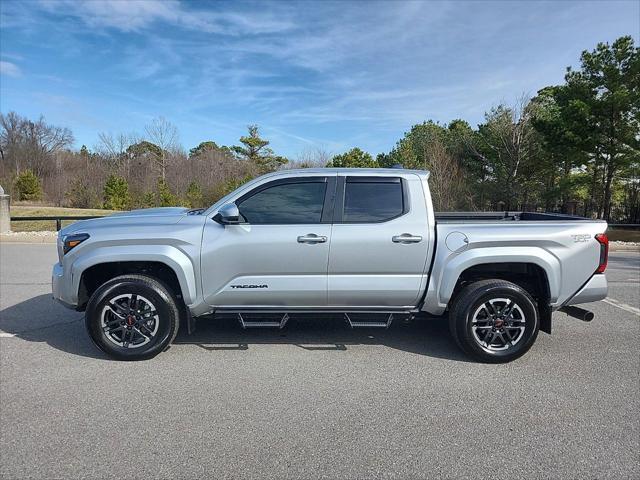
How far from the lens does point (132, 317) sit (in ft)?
13.0

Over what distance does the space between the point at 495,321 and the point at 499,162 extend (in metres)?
27.4

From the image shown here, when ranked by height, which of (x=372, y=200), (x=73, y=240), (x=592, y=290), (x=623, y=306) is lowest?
(x=623, y=306)

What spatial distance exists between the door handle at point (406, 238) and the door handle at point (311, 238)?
699 mm

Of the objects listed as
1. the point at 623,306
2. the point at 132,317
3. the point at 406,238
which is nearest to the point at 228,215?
the point at 132,317

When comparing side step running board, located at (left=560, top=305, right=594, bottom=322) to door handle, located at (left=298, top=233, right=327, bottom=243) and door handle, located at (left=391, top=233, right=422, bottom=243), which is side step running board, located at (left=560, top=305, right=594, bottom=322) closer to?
door handle, located at (left=391, top=233, right=422, bottom=243)

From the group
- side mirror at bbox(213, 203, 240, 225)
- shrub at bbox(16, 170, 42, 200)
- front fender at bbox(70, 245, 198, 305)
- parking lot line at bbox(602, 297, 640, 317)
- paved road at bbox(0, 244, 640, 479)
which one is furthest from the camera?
→ shrub at bbox(16, 170, 42, 200)

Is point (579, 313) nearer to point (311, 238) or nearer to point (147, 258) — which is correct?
point (311, 238)

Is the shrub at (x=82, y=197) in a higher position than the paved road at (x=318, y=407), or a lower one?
higher

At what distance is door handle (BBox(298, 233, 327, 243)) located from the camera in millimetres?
3928

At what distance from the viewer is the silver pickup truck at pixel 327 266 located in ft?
12.9

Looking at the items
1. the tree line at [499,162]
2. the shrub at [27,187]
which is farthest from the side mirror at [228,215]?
the shrub at [27,187]

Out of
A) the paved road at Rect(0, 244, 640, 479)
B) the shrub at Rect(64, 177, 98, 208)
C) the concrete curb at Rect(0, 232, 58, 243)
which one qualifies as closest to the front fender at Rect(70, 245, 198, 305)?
the paved road at Rect(0, 244, 640, 479)

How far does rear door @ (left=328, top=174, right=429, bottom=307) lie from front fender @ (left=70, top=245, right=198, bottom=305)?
1.43 m

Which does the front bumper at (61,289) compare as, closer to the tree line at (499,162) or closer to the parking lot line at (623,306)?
the parking lot line at (623,306)
